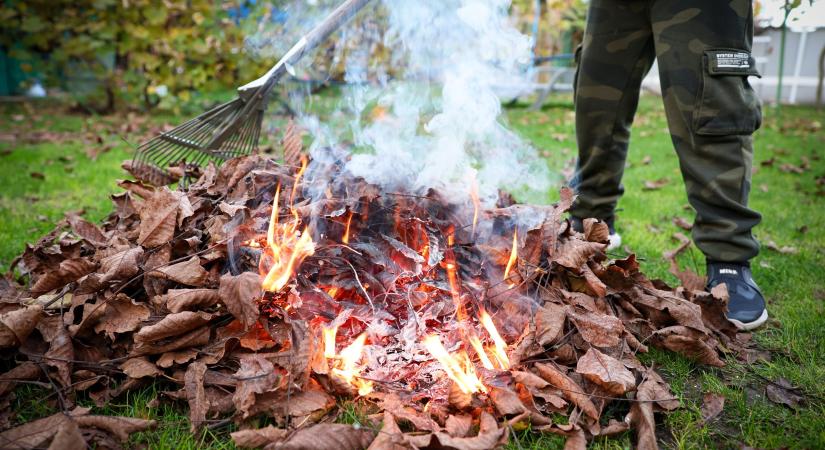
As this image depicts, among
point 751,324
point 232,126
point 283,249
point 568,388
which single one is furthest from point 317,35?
point 751,324

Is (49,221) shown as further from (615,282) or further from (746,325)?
(746,325)

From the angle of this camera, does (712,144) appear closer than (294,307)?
No

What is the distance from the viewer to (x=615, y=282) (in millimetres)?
2201

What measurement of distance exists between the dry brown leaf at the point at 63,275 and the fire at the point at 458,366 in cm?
121

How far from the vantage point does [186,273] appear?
6.19 ft

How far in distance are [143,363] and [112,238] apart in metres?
0.73

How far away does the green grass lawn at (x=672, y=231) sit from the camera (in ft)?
5.37

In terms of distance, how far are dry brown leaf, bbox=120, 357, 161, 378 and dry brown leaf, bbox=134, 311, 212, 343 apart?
72mm

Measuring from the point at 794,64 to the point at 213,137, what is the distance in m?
17.3

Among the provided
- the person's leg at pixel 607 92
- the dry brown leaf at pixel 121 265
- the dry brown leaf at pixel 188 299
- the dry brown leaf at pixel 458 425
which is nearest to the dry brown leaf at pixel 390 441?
the dry brown leaf at pixel 458 425


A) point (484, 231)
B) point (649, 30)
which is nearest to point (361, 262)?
point (484, 231)

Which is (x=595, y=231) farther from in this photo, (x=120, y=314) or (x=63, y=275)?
(x=63, y=275)

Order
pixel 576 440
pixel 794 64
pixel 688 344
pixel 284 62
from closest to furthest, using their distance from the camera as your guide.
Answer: pixel 576 440
pixel 688 344
pixel 284 62
pixel 794 64

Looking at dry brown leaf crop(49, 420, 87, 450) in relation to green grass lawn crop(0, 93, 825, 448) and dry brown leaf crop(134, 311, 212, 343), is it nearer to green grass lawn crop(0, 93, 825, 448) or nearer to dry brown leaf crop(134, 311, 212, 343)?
green grass lawn crop(0, 93, 825, 448)
